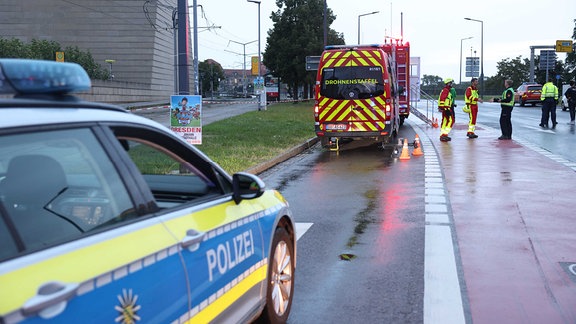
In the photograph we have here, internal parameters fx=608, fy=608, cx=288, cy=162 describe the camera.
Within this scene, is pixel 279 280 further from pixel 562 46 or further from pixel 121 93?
pixel 562 46

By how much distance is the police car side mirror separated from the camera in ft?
11.6

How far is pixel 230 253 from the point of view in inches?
129

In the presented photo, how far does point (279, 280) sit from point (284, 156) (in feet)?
34.3

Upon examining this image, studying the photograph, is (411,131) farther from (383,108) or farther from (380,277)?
(380,277)

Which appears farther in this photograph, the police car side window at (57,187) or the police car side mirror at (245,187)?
the police car side mirror at (245,187)

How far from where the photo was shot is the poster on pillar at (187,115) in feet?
Answer: 33.8

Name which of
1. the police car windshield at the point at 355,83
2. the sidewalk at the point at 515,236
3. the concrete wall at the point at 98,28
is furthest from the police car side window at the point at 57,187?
the concrete wall at the point at 98,28

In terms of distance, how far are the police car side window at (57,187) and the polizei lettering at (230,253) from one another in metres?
0.57

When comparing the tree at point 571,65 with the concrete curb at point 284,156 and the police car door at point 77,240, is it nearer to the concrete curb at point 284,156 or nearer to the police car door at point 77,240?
the concrete curb at point 284,156

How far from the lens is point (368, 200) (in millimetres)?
9086

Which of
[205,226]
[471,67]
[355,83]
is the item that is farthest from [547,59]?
[205,226]

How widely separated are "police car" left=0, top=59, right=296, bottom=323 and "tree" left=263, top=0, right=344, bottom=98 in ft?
152

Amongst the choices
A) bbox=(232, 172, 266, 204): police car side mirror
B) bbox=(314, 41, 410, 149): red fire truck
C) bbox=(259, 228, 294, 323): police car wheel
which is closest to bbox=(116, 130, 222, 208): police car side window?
bbox=(232, 172, 266, 204): police car side mirror

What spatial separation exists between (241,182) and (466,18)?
65.3m
